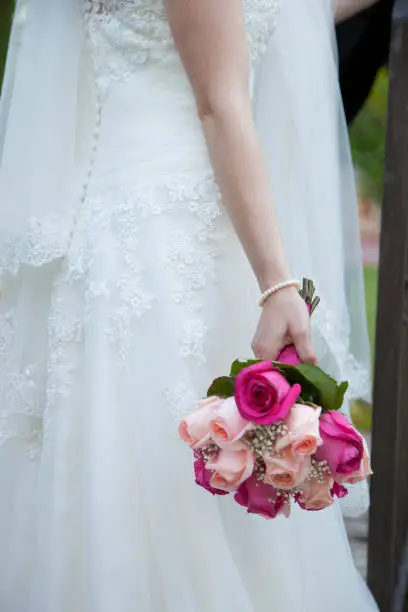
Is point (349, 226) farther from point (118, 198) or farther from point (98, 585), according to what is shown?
point (98, 585)

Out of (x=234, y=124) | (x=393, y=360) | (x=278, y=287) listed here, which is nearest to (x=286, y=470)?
(x=278, y=287)

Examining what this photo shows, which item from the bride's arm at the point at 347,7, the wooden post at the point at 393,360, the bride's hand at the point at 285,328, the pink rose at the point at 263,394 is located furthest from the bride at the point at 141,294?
the wooden post at the point at 393,360

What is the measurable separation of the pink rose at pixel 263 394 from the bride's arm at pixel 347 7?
1.15 m

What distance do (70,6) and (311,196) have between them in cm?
61

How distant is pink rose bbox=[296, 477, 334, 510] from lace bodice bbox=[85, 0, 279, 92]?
812 mm

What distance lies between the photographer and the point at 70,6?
1825 mm

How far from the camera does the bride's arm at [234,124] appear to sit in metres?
1.59

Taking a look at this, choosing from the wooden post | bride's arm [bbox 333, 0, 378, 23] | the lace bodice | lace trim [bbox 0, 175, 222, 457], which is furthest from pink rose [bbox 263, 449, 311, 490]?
bride's arm [bbox 333, 0, 378, 23]

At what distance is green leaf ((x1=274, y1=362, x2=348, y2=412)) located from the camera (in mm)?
1458

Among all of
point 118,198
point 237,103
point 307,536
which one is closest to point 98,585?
point 307,536

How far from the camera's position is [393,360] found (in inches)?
94.2

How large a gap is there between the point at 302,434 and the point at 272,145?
0.78 meters

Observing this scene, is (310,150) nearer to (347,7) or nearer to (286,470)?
(347,7)

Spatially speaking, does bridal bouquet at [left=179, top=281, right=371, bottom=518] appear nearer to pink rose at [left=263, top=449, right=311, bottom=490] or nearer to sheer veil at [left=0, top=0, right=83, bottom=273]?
pink rose at [left=263, top=449, right=311, bottom=490]
